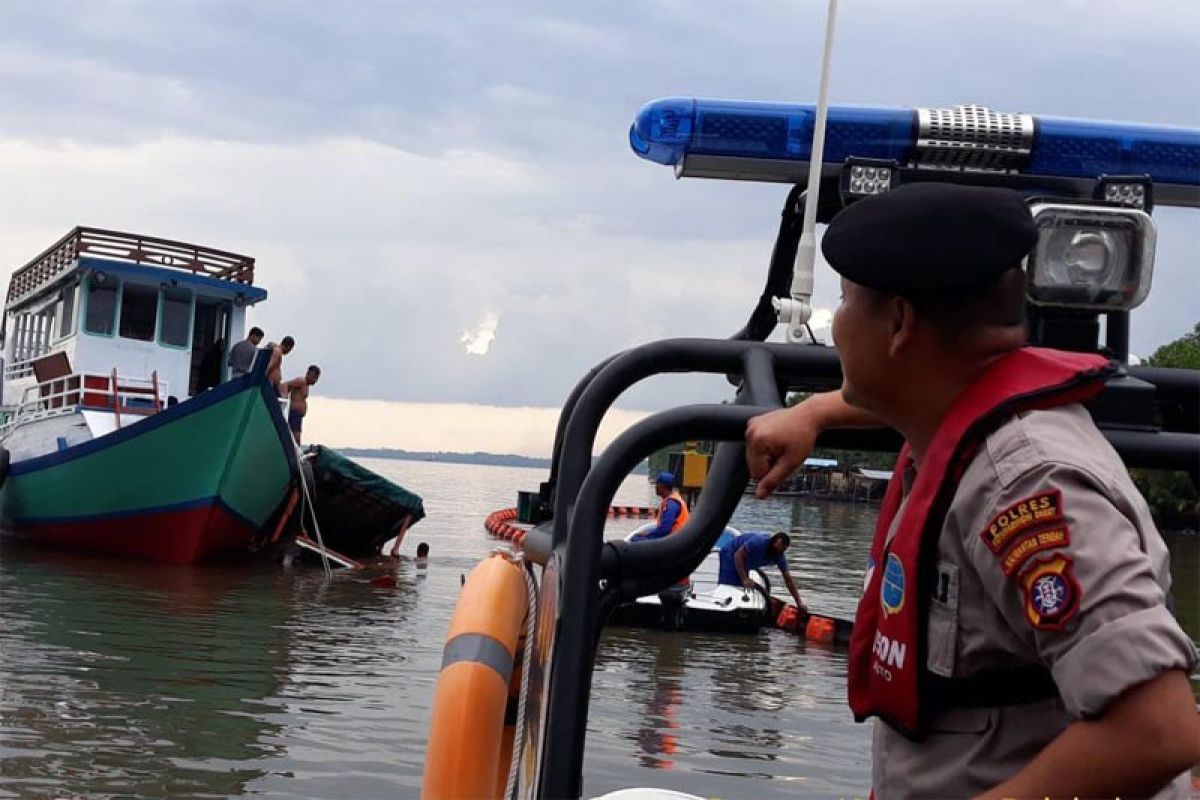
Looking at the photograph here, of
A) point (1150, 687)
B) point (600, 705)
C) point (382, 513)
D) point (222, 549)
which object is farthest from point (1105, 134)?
point (382, 513)

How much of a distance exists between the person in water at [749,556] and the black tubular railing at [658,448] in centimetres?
1221

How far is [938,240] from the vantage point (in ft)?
4.65

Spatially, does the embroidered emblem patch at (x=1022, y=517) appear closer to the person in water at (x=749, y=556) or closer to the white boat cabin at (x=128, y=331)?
the person in water at (x=749, y=556)

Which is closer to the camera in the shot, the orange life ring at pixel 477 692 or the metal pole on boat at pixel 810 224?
the metal pole on boat at pixel 810 224

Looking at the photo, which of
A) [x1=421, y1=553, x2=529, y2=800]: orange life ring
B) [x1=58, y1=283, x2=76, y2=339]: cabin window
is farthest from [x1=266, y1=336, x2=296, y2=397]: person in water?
[x1=421, y1=553, x2=529, y2=800]: orange life ring

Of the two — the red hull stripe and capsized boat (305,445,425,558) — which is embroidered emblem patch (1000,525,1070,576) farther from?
capsized boat (305,445,425,558)

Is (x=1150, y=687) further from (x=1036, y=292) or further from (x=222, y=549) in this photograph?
(x=222, y=549)

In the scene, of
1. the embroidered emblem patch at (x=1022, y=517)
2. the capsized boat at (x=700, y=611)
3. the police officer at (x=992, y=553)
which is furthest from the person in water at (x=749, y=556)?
the embroidered emblem patch at (x=1022, y=517)

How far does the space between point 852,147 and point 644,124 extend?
0.37 meters

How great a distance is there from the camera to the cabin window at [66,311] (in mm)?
23469

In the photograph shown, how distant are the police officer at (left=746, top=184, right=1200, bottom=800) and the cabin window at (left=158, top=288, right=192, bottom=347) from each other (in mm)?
23163

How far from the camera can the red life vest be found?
4.58ft

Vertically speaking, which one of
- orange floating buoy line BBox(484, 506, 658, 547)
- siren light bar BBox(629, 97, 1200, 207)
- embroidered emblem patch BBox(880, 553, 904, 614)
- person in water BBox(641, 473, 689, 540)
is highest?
siren light bar BBox(629, 97, 1200, 207)

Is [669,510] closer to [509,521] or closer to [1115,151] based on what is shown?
[1115,151]
